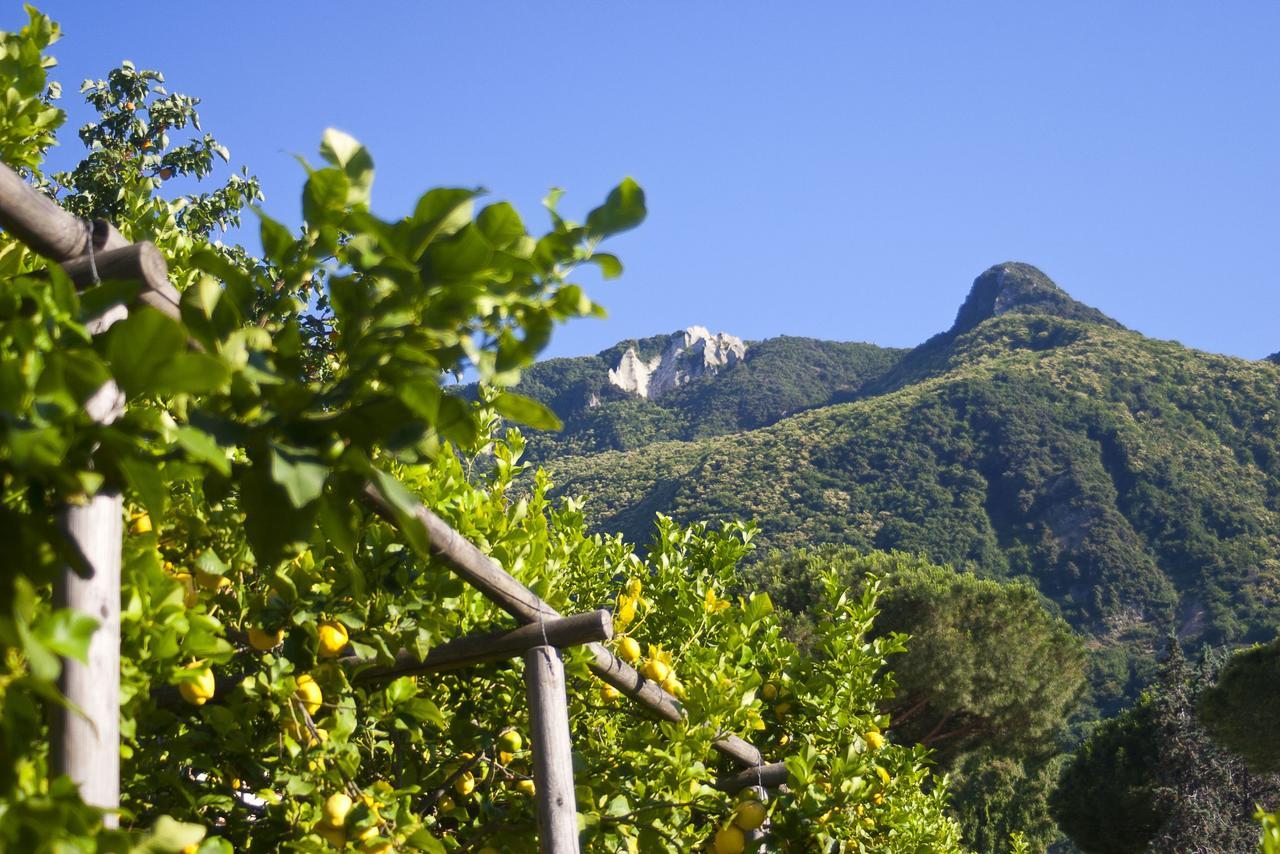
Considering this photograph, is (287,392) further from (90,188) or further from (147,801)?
(90,188)

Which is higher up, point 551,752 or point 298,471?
point 551,752

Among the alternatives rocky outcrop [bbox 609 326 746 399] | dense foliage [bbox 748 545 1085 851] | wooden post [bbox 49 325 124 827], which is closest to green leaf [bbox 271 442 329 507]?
wooden post [bbox 49 325 124 827]

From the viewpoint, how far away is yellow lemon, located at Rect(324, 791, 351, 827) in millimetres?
1899

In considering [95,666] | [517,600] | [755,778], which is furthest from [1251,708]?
[95,666]

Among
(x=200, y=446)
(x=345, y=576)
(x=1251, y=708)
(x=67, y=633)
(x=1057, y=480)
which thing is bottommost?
(x=67, y=633)

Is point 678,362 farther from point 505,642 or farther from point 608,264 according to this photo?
point 608,264

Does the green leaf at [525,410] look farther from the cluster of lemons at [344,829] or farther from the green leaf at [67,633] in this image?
the cluster of lemons at [344,829]

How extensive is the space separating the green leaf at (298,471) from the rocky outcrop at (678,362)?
65295mm

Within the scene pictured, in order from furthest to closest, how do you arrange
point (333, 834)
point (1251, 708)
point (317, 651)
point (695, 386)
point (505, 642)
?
point (695, 386), point (1251, 708), point (505, 642), point (317, 651), point (333, 834)

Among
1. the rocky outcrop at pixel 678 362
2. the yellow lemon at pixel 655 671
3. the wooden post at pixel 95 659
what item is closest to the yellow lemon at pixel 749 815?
the yellow lemon at pixel 655 671

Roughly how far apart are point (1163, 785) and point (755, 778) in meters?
16.0

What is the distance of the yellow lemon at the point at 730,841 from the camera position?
9.82ft

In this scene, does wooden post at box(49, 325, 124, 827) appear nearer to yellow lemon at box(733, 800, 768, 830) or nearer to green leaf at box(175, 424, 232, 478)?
green leaf at box(175, 424, 232, 478)

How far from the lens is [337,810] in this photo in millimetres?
1899
